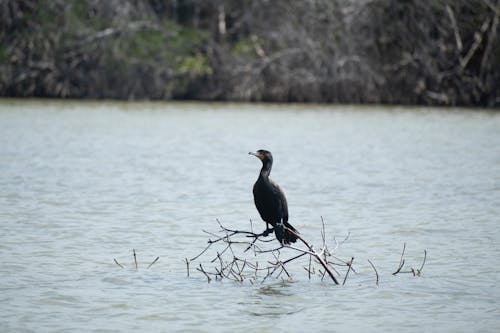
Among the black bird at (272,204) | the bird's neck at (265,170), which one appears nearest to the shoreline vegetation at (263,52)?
the bird's neck at (265,170)

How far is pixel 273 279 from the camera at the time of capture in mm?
7895

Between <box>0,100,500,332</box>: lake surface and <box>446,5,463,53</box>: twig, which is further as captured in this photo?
<box>446,5,463,53</box>: twig

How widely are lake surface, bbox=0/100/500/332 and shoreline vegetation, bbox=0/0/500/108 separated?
745 cm

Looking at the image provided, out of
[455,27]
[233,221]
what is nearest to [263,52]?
[455,27]

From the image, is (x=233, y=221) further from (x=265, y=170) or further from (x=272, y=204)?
(x=272, y=204)

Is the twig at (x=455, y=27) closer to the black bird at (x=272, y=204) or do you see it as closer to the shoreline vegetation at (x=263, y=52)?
the shoreline vegetation at (x=263, y=52)

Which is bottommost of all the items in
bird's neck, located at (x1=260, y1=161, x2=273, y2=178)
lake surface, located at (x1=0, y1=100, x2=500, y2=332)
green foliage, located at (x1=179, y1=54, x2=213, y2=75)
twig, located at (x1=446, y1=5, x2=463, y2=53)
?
lake surface, located at (x1=0, y1=100, x2=500, y2=332)

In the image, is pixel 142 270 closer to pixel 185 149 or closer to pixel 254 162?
pixel 254 162

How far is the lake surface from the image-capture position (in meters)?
6.76

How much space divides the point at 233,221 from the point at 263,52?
2316 centimetres

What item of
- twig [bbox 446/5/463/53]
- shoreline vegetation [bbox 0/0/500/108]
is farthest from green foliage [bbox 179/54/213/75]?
twig [bbox 446/5/463/53]

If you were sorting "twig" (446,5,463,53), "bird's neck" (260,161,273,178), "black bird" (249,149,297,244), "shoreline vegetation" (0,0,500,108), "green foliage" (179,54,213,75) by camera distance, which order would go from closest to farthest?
1. "black bird" (249,149,297,244)
2. "bird's neck" (260,161,273,178)
3. "twig" (446,5,463,53)
4. "shoreline vegetation" (0,0,500,108)
5. "green foliage" (179,54,213,75)

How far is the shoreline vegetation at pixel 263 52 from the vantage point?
99.8ft

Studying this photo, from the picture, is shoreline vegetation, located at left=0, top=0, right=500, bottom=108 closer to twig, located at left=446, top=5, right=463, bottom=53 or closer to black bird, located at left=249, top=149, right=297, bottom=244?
twig, located at left=446, top=5, right=463, bottom=53
